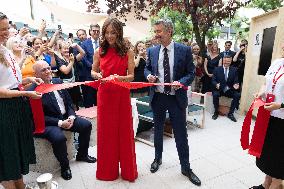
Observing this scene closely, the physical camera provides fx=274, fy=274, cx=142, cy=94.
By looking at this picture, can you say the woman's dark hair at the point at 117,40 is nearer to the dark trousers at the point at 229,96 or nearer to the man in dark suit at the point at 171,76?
the man in dark suit at the point at 171,76

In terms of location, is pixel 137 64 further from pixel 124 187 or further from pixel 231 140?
pixel 124 187

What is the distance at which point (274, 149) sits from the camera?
2527 millimetres

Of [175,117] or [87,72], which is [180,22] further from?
[175,117]

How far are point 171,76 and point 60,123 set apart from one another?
1.48 metres

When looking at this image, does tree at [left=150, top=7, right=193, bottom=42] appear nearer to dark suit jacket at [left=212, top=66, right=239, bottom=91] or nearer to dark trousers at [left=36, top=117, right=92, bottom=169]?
dark suit jacket at [left=212, top=66, right=239, bottom=91]

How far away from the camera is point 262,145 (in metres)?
2.57

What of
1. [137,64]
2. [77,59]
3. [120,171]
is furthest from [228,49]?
[120,171]

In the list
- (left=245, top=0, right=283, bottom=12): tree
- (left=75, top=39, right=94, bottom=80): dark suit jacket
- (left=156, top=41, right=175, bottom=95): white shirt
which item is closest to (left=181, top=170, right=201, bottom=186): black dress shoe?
(left=156, top=41, right=175, bottom=95): white shirt

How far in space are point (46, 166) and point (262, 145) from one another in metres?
2.54

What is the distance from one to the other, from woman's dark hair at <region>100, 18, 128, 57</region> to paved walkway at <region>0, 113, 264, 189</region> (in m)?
1.53

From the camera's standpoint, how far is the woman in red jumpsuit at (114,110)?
3021 mm

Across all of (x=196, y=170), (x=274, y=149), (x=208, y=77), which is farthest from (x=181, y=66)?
(x=208, y=77)

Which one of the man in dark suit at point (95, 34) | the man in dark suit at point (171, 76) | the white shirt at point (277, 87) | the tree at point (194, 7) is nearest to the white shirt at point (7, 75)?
the man in dark suit at point (171, 76)

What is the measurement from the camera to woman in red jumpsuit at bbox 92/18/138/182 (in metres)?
3.02
